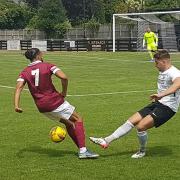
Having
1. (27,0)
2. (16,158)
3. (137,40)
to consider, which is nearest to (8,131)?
(16,158)

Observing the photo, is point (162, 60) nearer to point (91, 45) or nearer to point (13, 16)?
point (91, 45)

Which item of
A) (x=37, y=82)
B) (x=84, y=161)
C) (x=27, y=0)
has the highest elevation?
(x=27, y=0)

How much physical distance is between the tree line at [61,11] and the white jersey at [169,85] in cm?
5937

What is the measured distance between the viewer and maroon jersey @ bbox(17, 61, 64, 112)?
8.55m

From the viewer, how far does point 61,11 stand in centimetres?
8131

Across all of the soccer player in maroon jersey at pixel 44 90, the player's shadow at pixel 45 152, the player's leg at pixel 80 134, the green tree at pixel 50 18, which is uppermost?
the green tree at pixel 50 18

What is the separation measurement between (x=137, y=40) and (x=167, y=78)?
149ft

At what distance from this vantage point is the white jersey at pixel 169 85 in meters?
8.46

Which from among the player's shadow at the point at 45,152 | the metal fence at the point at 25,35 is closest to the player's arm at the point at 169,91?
the player's shadow at the point at 45,152

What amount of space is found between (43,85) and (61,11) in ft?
242

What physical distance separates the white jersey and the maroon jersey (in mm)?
1620

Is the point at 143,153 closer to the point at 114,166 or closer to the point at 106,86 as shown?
the point at 114,166

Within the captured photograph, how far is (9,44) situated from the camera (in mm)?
64500

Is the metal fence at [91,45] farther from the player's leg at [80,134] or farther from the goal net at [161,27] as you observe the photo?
the player's leg at [80,134]
